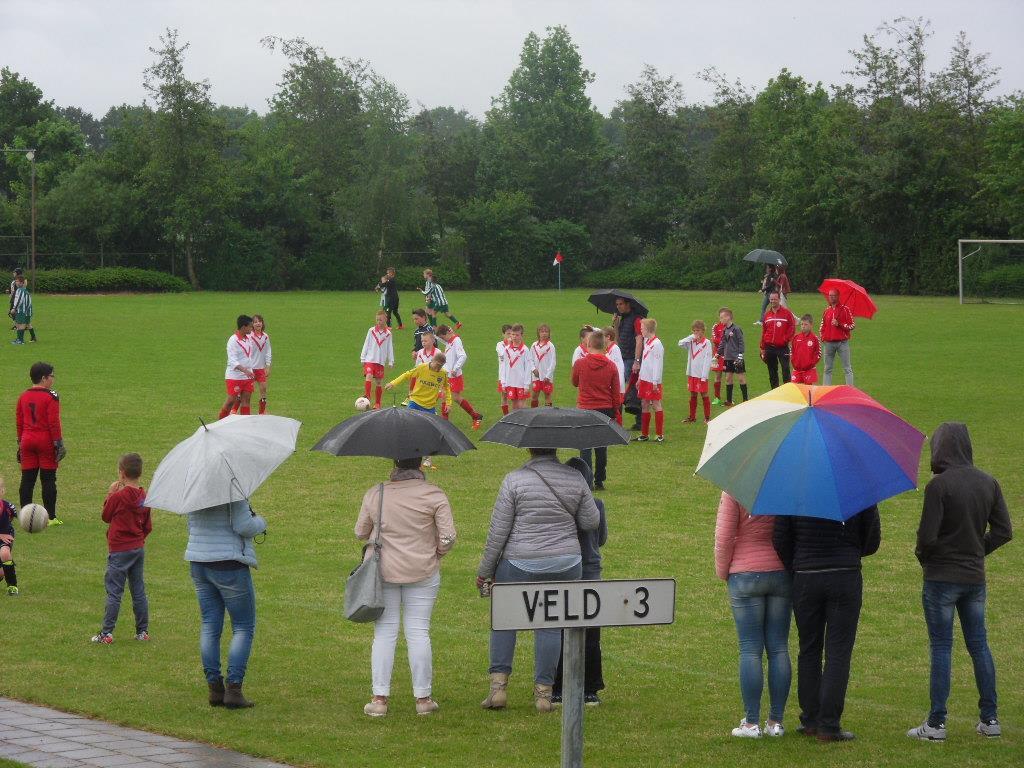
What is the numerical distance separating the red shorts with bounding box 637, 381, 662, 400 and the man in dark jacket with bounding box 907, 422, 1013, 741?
42.2ft

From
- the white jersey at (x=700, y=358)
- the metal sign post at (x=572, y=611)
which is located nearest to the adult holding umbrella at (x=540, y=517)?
the metal sign post at (x=572, y=611)

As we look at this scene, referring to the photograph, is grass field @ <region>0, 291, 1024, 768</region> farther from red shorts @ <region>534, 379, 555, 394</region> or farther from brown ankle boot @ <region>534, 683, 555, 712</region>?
red shorts @ <region>534, 379, 555, 394</region>

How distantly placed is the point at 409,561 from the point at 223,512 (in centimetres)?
123

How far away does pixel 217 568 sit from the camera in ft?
27.7

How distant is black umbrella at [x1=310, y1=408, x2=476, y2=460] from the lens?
8.36 metres

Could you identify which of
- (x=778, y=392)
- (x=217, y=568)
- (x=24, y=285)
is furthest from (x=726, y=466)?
(x=24, y=285)

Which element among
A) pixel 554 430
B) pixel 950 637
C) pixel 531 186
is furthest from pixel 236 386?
pixel 531 186

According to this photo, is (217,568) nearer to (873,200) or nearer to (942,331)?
(942,331)

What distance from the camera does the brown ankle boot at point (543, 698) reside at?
8.45 metres

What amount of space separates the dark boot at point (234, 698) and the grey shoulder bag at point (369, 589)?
924 millimetres

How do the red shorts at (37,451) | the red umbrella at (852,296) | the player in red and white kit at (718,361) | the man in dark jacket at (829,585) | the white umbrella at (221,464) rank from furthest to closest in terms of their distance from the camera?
1. the red umbrella at (852,296)
2. the player in red and white kit at (718,361)
3. the red shorts at (37,451)
4. the white umbrella at (221,464)
5. the man in dark jacket at (829,585)

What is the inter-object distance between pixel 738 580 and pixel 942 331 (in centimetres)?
3406

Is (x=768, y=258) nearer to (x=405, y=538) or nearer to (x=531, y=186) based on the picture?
(x=405, y=538)

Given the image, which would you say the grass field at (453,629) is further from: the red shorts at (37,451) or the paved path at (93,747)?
the red shorts at (37,451)
